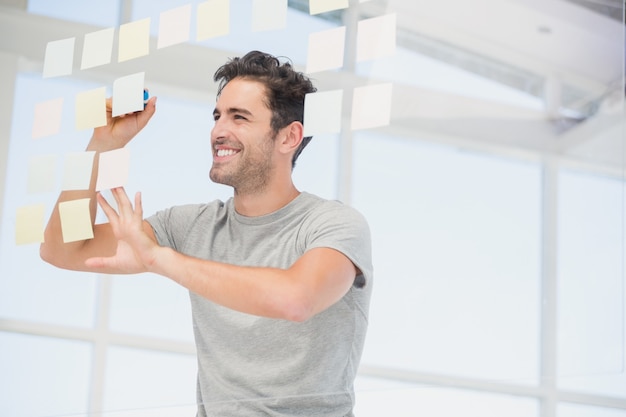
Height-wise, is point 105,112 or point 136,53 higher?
point 136,53

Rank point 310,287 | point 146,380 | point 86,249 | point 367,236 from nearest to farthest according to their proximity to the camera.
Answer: point 310,287 → point 367,236 → point 86,249 → point 146,380

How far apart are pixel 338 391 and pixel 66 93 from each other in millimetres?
879

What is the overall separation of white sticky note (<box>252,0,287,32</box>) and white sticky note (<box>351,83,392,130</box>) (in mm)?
200

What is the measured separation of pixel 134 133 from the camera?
1.75 metres

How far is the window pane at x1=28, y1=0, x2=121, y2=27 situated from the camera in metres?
2.06

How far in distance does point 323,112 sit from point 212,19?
345mm

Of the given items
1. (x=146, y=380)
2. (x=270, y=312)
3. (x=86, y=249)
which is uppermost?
(x=86, y=249)

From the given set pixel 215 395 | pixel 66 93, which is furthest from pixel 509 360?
pixel 66 93

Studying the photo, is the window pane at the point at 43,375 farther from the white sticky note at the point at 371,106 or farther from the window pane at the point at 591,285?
the window pane at the point at 591,285

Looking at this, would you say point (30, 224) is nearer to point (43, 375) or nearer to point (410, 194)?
point (43, 375)

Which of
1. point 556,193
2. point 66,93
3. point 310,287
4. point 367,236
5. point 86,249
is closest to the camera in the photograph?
point 310,287

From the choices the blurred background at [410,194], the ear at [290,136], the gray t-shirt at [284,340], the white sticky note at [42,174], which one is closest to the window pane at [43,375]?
the blurred background at [410,194]

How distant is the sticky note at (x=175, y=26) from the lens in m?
1.78

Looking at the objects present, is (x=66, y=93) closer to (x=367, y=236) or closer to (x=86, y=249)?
(x=86, y=249)
